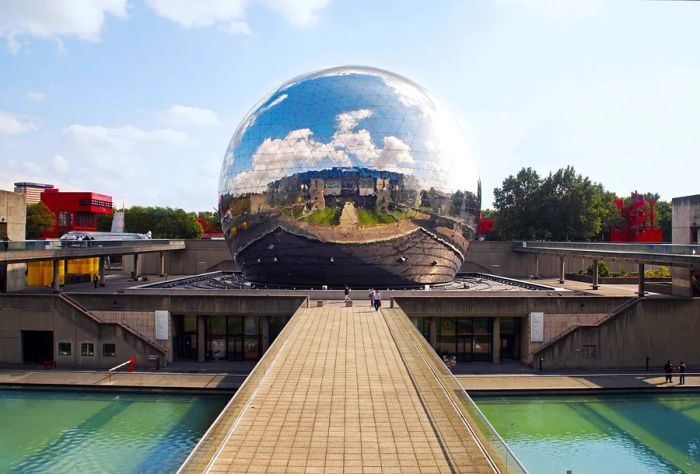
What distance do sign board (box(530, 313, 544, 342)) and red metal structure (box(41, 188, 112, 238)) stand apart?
7295cm

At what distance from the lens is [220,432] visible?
362 inches

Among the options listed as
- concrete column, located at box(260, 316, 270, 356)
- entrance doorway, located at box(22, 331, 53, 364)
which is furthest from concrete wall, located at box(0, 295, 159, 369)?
concrete column, located at box(260, 316, 270, 356)

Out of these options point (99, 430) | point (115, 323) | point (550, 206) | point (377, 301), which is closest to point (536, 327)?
point (377, 301)

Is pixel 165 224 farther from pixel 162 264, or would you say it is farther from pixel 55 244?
pixel 55 244

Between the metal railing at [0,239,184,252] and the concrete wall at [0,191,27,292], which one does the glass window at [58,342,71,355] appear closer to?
the metal railing at [0,239,184,252]

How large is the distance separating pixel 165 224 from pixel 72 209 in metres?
19.0

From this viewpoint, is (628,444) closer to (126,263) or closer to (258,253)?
(258,253)

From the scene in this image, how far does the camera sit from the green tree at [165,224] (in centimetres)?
7550

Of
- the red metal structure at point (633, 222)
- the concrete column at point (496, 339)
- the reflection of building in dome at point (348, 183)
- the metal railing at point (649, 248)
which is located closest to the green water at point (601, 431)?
the concrete column at point (496, 339)

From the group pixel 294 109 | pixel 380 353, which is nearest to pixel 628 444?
pixel 380 353

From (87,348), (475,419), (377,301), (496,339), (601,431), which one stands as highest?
(377,301)

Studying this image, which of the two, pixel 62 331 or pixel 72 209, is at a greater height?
pixel 72 209

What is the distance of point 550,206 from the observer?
188 feet

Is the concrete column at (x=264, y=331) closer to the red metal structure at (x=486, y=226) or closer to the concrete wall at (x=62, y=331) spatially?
the concrete wall at (x=62, y=331)
